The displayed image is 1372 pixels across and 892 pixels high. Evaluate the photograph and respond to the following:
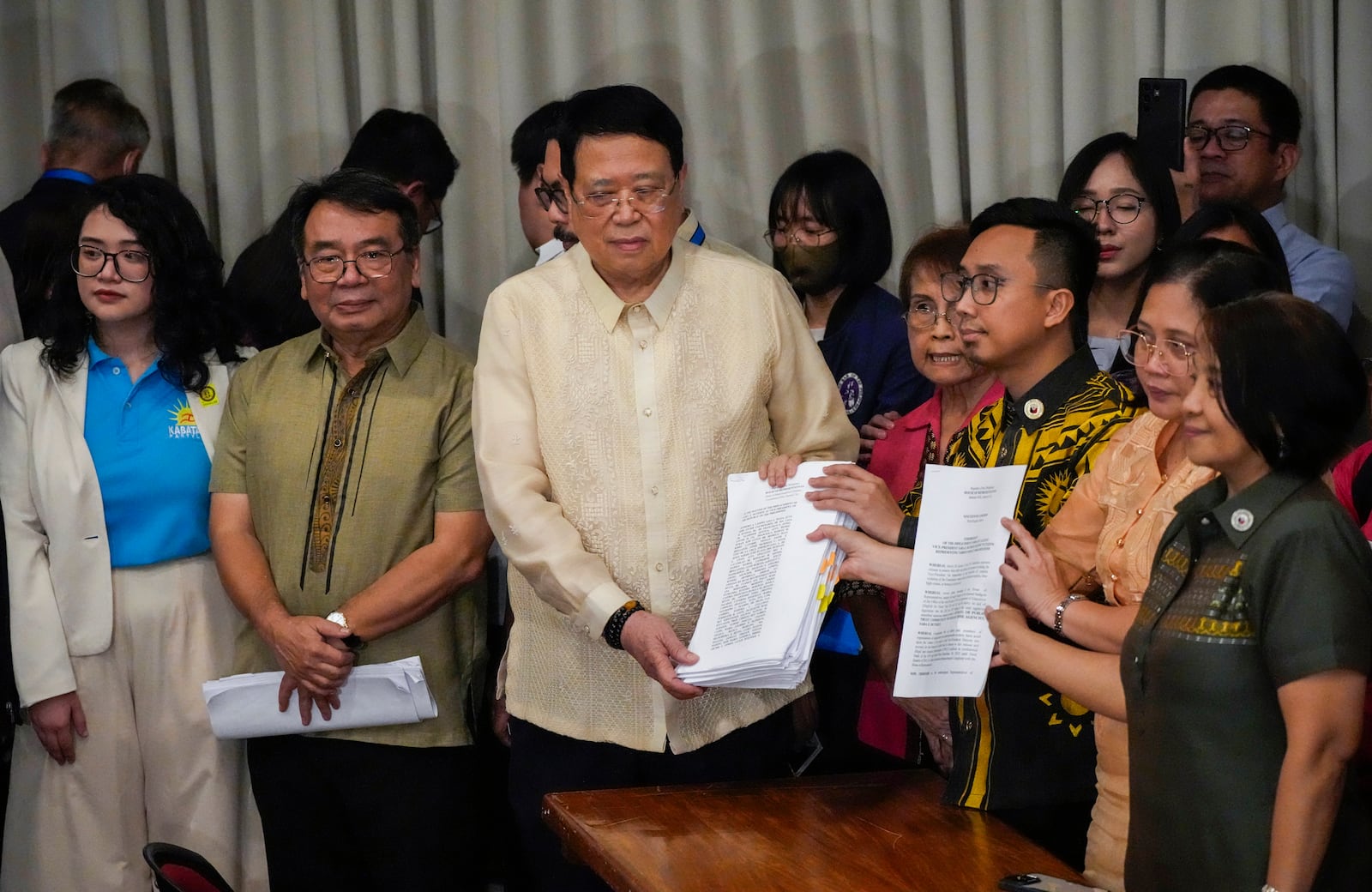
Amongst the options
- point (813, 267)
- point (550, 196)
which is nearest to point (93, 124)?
point (550, 196)

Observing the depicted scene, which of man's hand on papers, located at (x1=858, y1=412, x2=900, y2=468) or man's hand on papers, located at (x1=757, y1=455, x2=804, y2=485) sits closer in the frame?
man's hand on papers, located at (x1=757, y1=455, x2=804, y2=485)

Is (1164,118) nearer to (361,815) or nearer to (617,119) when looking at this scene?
(617,119)

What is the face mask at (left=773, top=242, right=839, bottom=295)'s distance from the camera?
335cm

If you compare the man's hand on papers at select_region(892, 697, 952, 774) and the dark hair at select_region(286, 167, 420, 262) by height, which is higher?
the dark hair at select_region(286, 167, 420, 262)

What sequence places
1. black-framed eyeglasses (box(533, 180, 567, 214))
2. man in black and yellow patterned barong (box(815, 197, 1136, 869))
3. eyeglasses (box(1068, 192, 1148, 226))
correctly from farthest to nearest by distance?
1. black-framed eyeglasses (box(533, 180, 567, 214))
2. eyeglasses (box(1068, 192, 1148, 226))
3. man in black and yellow patterned barong (box(815, 197, 1136, 869))

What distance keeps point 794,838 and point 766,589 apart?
39 cm

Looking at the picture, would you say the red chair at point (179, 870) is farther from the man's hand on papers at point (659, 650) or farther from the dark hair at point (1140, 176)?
the dark hair at point (1140, 176)

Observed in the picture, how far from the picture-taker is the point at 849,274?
3344 millimetres

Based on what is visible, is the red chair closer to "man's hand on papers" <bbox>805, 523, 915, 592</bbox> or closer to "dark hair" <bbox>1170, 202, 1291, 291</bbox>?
"man's hand on papers" <bbox>805, 523, 915, 592</bbox>

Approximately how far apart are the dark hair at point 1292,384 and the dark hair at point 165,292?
7.49ft

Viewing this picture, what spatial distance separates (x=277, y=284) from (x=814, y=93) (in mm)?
1650

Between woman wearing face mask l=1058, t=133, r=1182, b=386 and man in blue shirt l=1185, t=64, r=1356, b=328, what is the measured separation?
1.41 ft

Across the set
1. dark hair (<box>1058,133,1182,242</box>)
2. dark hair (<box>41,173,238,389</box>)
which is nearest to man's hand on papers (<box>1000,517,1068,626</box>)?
dark hair (<box>1058,133,1182,242</box>)

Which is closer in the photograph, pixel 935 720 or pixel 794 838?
pixel 794 838
